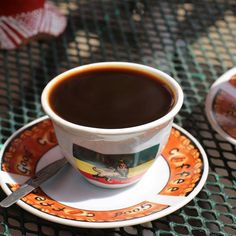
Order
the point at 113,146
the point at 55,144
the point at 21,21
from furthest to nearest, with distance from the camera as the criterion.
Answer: the point at 21,21, the point at 55,144, the point at 113,146

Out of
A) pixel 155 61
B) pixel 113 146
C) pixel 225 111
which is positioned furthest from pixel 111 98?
pixel 155 61

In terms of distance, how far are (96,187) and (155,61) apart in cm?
41

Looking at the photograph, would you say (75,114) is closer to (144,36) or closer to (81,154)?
(81,154)

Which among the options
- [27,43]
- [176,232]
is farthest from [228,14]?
[176,232]

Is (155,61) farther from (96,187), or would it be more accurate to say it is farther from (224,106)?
(96,187)

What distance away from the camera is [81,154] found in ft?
2.11

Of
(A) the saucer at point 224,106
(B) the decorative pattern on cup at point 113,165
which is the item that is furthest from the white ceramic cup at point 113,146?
(A) the saucer at point 224,106

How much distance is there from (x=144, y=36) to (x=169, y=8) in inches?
5.6

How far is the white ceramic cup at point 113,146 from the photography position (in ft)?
1.99

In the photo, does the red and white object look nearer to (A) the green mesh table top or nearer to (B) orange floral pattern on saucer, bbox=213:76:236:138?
(A) the green mesh table top

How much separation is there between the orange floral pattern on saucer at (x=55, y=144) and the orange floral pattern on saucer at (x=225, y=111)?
0.22ft

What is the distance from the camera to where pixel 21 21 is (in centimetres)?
99

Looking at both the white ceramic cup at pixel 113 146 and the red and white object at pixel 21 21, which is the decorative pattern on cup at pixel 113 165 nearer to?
the white ceramic cup at pixel 113 146

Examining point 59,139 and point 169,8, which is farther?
point 169,8
